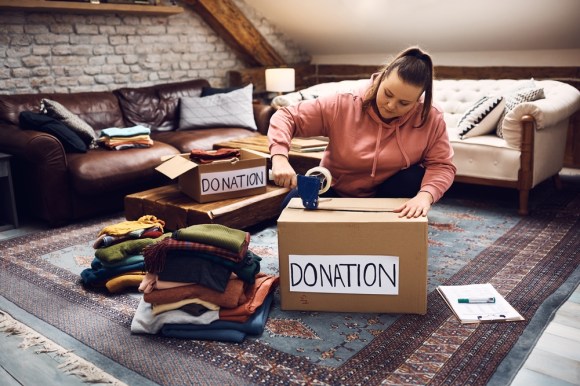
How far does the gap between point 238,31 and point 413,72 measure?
372cm

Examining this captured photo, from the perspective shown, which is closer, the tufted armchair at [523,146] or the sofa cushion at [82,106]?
the tufted armchair at [523,146]

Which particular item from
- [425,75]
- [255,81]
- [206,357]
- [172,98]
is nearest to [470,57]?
[255,81]

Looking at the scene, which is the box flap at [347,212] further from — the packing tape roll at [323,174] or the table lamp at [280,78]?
the table lamp at [280,78]

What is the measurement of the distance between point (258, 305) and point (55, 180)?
1.83 metres

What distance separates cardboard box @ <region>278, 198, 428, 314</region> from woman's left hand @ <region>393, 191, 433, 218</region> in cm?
3

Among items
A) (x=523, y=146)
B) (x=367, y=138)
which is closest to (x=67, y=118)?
(x=367, y=138)

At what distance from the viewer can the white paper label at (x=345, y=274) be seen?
188cm

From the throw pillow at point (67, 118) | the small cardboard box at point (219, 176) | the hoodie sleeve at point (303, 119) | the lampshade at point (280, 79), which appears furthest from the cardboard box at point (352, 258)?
the lampshade at point (280, 79)

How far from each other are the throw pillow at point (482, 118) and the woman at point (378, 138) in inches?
58.1

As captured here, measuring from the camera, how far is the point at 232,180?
9.30 ft

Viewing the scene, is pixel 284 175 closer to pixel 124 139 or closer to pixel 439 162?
pixel 439 162

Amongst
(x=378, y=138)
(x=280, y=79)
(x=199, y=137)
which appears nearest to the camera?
(x=378, y=138)

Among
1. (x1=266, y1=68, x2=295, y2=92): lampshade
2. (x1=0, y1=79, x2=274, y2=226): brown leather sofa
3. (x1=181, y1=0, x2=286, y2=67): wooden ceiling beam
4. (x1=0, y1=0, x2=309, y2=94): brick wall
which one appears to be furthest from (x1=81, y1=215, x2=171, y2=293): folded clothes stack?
(x1=181, y1=0, x2=286, y2=67): wooden ceiling beam

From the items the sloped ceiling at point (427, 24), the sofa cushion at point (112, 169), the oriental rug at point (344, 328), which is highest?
the sloped ceiling at point (427, 24)
